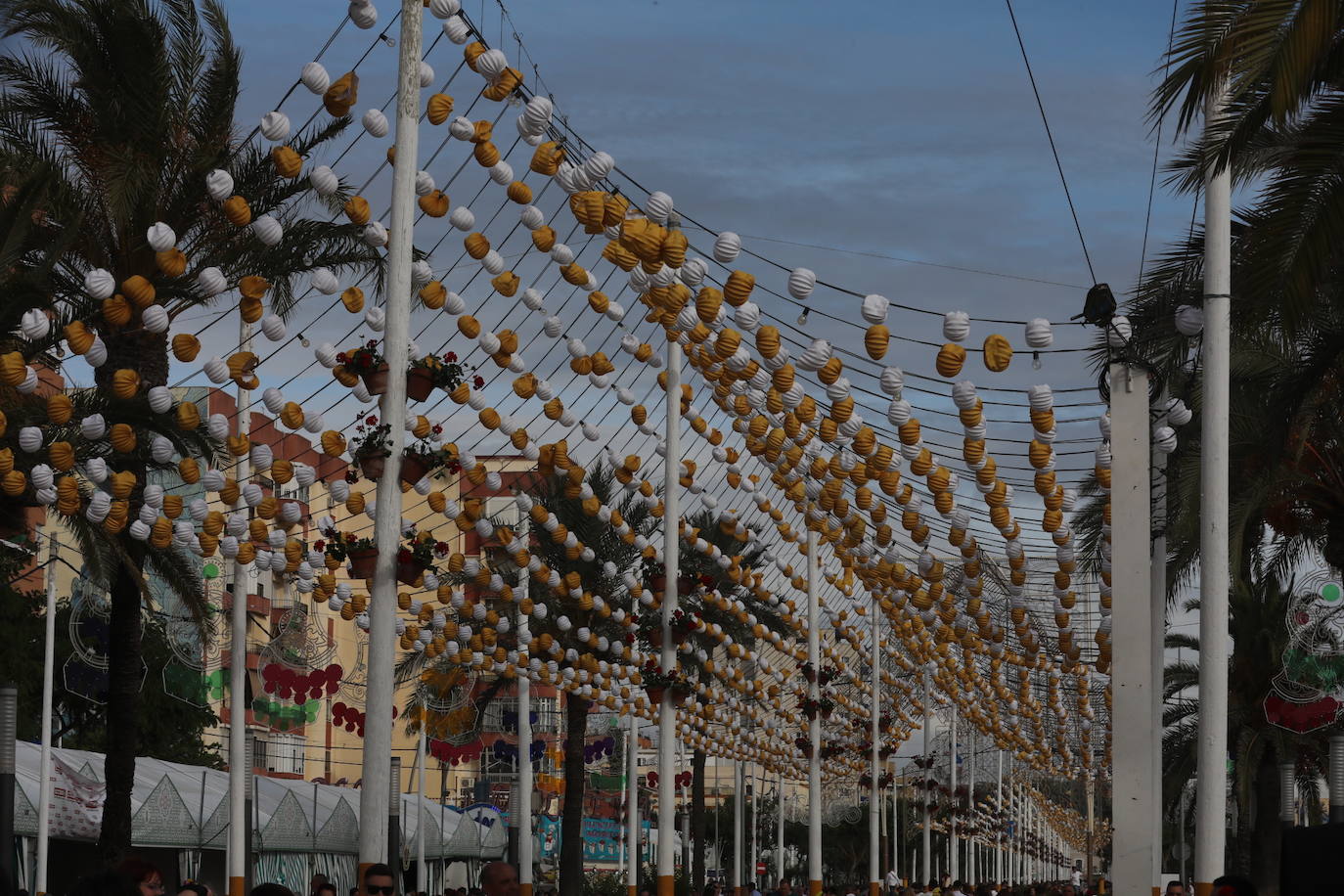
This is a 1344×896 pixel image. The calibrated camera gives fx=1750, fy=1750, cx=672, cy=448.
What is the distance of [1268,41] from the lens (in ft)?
31.7

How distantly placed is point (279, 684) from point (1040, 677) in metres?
→ 21.2

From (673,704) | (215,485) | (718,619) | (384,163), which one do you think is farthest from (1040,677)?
(384,163)

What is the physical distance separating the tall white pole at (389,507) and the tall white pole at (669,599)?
8.47 m

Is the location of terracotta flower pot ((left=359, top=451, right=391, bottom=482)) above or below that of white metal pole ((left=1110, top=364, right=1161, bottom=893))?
above

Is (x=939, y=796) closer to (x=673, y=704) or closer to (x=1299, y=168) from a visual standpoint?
(x=673, y=704)

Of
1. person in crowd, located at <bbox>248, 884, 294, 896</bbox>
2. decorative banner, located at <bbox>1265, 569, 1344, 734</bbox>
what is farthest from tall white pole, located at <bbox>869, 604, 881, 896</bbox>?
person in crowd, located at <bbox>248, 884, 294, 896</bbox>

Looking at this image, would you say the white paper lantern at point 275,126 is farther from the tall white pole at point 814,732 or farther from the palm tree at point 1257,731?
the palm tree at point 1257,731

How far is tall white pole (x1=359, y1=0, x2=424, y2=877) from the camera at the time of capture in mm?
12391

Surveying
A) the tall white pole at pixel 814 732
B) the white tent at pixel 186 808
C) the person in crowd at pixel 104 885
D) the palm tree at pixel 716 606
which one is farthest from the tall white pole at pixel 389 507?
the palm tree at pixel 716 606

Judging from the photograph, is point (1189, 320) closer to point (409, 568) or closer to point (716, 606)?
point (409, 568)

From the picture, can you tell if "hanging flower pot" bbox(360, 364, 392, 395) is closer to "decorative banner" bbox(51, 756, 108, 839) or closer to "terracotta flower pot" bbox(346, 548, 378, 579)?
"terracotta flower pot" bbox(346, 548, 378, 579)

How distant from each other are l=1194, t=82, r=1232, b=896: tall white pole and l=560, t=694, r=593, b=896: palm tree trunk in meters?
21.4

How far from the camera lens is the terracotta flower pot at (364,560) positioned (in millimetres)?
12812

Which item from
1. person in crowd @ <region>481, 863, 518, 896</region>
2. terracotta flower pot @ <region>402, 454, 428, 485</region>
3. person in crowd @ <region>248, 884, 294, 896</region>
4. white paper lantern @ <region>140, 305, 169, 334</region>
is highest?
white paper lantern @ <region>140, 305, 169, 334</region>
